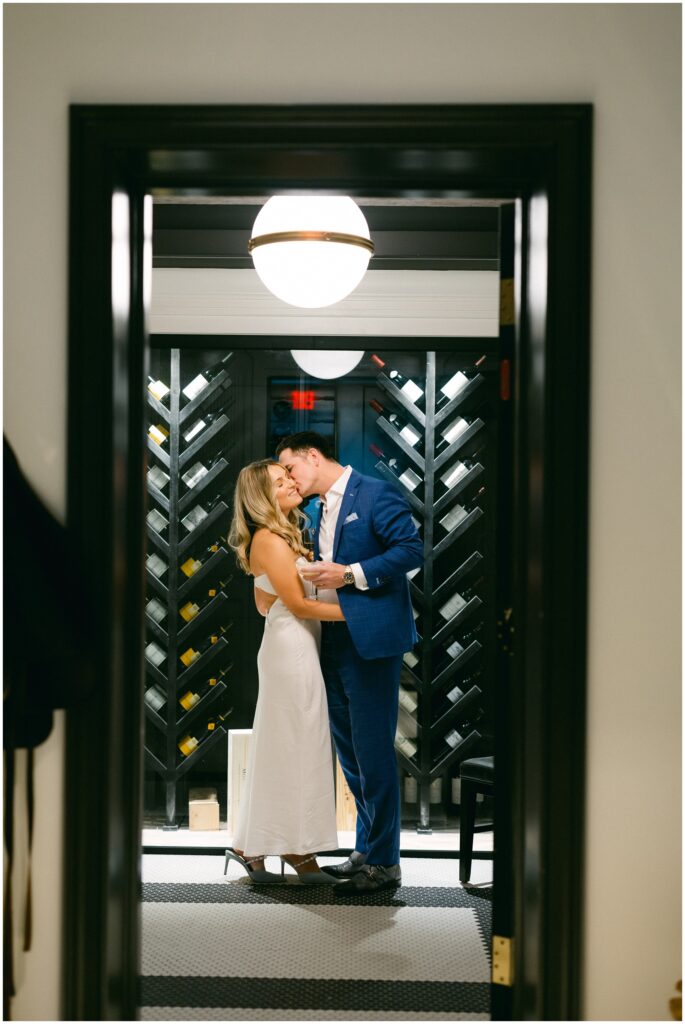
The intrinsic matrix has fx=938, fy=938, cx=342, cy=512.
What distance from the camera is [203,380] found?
4.66 meters

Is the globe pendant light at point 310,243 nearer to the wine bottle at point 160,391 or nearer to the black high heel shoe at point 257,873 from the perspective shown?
the wine bottle at point 160,391

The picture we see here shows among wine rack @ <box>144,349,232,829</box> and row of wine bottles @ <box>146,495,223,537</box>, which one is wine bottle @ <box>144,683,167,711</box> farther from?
row of wine bottles @ <box>146,495,223,537</box>

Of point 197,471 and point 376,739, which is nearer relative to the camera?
point 376,739

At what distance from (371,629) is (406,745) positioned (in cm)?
117

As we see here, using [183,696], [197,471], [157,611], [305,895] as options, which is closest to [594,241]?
[305,895]

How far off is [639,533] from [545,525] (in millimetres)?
208

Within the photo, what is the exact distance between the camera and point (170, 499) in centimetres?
465

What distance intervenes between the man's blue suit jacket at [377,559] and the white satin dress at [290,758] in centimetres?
27

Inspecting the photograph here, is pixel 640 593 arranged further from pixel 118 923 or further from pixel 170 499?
pixel 170 499

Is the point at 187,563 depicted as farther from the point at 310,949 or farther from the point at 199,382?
the point at 310,949

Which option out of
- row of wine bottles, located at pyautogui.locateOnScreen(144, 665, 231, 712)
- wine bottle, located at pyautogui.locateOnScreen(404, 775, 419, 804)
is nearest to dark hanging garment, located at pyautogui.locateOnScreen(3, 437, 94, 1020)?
row of wine bottles, located at pyautogui.locateOnScreen(144, 665, 231, 712)

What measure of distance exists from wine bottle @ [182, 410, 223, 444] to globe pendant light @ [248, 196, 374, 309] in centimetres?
184

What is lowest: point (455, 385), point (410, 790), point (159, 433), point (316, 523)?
point (410, 790)

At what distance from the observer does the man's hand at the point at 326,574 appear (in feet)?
12.0
